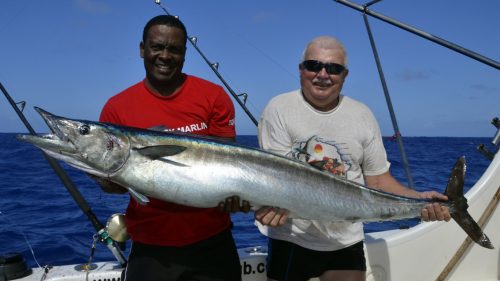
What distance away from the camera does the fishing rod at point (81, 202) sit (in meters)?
3.28

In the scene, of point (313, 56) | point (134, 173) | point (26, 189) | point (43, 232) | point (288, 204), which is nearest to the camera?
point (134, 173)

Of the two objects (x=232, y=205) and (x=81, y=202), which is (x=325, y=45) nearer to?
(x=232, y=205)

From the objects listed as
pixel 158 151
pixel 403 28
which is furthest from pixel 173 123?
pixel 403 28

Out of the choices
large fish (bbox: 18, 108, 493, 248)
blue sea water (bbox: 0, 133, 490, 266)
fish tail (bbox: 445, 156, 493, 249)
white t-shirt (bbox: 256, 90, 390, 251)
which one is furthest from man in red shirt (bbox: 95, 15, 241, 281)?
blue sea water (bbox: 0, 133, 490, 266)

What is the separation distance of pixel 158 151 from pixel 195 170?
0.23m

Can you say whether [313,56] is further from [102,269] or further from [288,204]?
[102,269]

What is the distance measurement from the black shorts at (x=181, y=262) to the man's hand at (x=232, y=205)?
0.36 m

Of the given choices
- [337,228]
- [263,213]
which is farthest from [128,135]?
[337,228]

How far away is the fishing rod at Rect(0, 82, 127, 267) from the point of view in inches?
129

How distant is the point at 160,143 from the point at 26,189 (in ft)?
35.5

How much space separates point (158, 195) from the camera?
2.54 meters

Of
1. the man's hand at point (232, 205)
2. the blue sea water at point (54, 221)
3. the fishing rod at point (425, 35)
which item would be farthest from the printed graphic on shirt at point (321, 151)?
the fishing rod at point (425, 35)

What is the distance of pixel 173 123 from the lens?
287 centimetres

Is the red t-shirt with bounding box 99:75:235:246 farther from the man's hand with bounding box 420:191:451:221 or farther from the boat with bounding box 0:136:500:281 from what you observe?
the man's hand with bounding box 420:191:451:221
